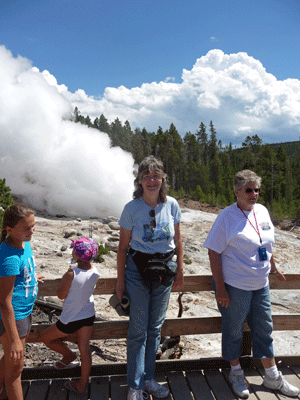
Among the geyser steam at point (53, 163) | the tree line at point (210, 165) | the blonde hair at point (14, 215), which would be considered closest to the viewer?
the blonde hair at point (14, 215)

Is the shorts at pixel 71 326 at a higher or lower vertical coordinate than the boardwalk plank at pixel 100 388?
higher

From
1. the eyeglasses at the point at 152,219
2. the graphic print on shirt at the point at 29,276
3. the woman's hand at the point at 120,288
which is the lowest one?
the woman's hand at the point at 120,288

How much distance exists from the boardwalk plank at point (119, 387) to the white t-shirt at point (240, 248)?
3.78 feet

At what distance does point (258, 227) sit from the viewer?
255cm

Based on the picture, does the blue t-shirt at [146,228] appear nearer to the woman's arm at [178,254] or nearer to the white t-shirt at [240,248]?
the woman's arm at [178,254]

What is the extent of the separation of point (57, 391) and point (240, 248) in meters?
1.77

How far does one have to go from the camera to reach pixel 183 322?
281cm

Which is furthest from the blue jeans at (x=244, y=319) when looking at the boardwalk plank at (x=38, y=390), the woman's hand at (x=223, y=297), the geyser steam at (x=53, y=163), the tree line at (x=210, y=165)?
the tree line at (x=210, y=165)

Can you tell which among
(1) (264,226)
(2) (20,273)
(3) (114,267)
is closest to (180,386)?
(1) (264,226)

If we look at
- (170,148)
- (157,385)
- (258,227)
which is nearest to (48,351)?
(157,385)

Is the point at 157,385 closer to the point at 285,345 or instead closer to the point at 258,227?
the point at 258,227

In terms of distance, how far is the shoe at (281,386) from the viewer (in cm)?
246

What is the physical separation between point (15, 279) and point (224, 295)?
1515 millimetres

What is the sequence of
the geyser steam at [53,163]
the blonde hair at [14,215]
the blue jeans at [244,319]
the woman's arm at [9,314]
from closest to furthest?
the woman's arm at [9,314]
the blonde hair at [14,215]
the blue jeans at [244,319]
the geyser steam at [53,163]
